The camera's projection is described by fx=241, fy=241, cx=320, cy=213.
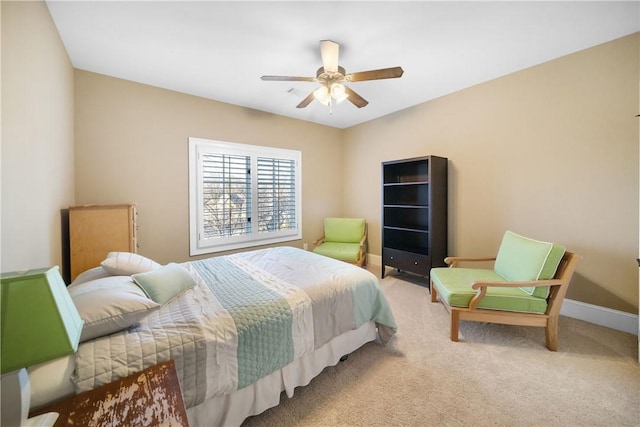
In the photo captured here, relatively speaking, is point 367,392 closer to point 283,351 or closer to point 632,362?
point 283,351

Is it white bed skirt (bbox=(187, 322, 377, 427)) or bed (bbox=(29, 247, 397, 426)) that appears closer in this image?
bed (bbox=(29, 247, 397, 426))

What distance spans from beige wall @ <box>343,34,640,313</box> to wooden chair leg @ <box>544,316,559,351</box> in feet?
2.82

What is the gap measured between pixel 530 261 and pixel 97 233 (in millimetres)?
3990

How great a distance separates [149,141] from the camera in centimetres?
298

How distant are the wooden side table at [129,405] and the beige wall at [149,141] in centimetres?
255

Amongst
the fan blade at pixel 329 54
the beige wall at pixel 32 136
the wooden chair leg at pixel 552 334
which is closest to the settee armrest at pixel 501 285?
the wooden chair leg at pixel 552 334

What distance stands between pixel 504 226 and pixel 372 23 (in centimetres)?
266

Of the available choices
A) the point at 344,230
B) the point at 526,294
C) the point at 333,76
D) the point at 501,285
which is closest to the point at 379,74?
the point at 333,76

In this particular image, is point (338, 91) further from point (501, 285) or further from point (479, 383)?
point (479, 383)

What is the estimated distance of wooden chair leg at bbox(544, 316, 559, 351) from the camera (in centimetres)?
197

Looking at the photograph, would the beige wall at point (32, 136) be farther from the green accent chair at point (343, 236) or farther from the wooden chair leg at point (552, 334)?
the wooden chair leg at point (552, 334)

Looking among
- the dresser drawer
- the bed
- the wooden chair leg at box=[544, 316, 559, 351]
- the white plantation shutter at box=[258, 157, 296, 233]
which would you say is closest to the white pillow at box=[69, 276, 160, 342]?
the bed

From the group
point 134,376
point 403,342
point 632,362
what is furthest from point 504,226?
point 134,376

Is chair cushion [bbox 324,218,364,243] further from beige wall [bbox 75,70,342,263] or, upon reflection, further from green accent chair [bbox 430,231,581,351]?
green accent chair [bbox 430,231,581,351]
